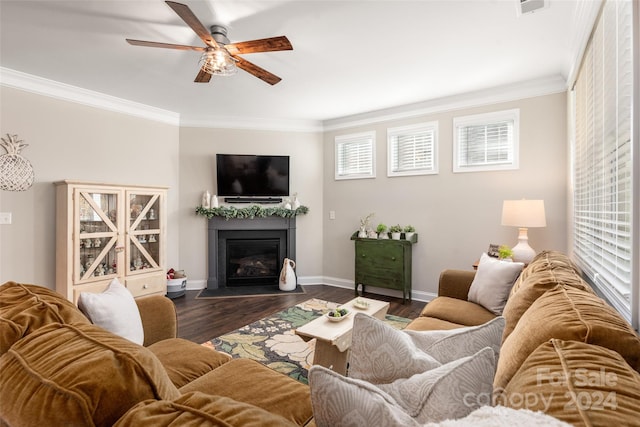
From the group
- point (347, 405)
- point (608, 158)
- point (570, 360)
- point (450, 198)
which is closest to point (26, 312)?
point (347, 405)

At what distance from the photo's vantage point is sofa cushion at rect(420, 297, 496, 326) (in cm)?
212

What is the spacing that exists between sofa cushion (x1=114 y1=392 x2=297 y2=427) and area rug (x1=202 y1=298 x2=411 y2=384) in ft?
5.68

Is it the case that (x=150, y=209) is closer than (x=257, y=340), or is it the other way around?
(x=257, y=340)

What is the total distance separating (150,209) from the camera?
4.04 metres

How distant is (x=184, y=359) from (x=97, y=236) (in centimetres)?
271

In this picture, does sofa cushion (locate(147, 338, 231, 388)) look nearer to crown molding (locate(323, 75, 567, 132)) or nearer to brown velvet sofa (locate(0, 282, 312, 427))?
brown velvet sofa (locate(0, 282, 312, 427))

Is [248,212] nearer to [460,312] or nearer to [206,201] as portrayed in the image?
[206,201]

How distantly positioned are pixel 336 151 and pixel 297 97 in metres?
1.23

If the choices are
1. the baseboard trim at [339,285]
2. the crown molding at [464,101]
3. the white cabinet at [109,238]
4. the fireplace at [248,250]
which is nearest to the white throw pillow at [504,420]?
the baseboard trim at [339,285]

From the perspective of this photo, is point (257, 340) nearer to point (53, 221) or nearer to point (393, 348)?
point (393, 348)

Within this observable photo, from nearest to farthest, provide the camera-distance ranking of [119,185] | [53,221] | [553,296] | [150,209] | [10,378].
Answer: [10,378] → [553,296] → [53,221] → [119,185] → [150,209]

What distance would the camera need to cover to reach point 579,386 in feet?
2.04

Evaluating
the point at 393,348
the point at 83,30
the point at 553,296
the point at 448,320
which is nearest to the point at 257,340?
the point at 448,320

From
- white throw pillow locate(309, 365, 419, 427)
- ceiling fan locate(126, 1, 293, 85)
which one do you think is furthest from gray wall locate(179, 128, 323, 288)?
white throw pillow locate(309, 365, 419, 427)
